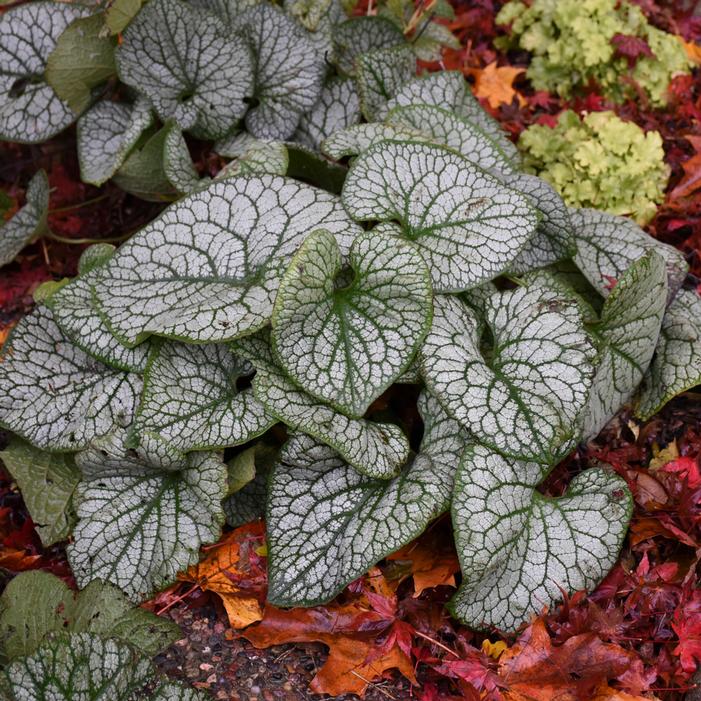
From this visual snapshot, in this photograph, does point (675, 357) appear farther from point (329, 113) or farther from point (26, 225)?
point (26, 225)

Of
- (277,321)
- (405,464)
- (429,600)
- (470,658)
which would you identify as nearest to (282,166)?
(277,321)

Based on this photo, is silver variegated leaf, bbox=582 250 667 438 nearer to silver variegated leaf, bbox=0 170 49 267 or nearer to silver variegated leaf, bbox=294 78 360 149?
silver variegated leaf, bbox=294 78 360 149

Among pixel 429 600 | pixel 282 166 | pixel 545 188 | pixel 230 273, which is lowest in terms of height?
pixel 429 600

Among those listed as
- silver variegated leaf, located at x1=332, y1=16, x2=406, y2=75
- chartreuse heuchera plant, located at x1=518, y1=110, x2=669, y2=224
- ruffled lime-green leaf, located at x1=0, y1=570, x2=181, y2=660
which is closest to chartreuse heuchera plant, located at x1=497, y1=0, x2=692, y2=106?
chartreuse heuchera plant, located at x1=518, y1=110, x2=669, y2=224

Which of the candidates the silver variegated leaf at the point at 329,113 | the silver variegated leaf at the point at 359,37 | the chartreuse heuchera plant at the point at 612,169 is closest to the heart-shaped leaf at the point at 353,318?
the silver variegated leaf at the point at 329,113

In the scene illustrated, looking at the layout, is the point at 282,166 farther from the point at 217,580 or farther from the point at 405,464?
the point at 217,580

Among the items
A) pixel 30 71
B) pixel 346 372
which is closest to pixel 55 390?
pixel 346 372
